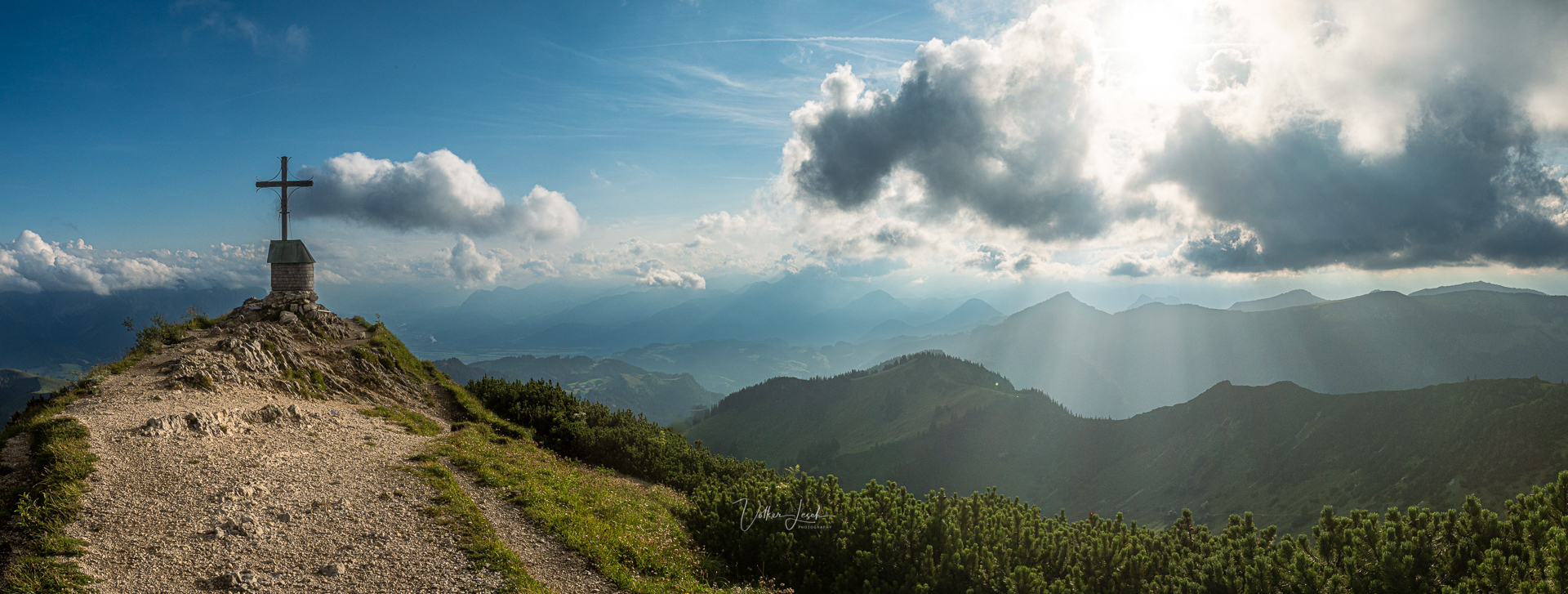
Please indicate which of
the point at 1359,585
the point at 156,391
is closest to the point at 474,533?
the point at 156,391

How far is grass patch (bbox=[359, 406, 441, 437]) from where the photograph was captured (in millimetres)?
23062

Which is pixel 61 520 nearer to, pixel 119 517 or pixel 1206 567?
pixel 119 517

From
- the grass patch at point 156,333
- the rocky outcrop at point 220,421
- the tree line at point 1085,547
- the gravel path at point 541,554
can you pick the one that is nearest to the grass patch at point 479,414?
the rocky outcrop at point 220,421

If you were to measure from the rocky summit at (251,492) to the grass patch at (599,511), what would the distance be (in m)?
0.54

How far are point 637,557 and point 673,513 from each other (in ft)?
19.2

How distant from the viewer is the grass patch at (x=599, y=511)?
1359cm

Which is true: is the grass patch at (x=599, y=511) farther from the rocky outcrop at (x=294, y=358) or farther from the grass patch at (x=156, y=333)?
the grass patch at (x=156, y=333)

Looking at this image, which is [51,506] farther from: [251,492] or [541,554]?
[541,554]

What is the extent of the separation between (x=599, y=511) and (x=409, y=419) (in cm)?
Answer: 1232

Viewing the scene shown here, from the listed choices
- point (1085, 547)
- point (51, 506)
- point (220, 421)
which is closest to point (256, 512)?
point (51, 506)

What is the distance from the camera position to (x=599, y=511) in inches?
671

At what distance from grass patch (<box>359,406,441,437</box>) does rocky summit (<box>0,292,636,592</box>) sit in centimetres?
27

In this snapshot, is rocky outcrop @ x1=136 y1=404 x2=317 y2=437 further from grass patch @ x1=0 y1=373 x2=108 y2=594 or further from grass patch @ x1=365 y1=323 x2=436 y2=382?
grass patch @ x1=365 y1=323 x2=436 y2=382

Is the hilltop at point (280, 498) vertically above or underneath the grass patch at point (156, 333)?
underneath
